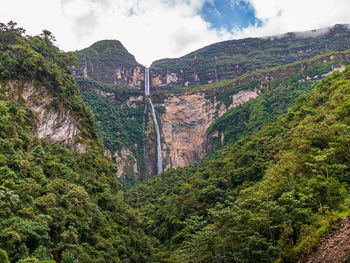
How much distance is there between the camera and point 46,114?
86.6ft

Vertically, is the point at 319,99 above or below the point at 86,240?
above

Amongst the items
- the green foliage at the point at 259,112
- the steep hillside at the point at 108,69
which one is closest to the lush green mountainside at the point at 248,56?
the steep hillside at the point at 108,69

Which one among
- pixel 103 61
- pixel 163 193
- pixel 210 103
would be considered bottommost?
pixel 163 193

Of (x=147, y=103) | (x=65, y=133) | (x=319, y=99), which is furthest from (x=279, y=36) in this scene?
(x=65, y=133)

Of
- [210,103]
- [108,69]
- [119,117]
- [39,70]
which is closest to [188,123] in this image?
[210,103]

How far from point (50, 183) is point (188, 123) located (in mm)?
60081

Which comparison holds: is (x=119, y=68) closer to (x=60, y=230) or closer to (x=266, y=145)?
(x=266, y=145)

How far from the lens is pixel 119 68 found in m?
93.1

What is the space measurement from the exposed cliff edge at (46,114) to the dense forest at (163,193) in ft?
1.20

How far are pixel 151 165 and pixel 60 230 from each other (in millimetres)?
54360

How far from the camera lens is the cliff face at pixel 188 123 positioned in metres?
71.0

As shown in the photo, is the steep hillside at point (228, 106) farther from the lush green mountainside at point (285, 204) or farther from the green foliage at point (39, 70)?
the green foliage at point (39, 70)

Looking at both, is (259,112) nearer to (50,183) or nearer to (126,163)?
(126,163)

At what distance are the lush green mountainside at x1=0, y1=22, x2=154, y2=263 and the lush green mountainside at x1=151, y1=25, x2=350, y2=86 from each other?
63.8 metres
